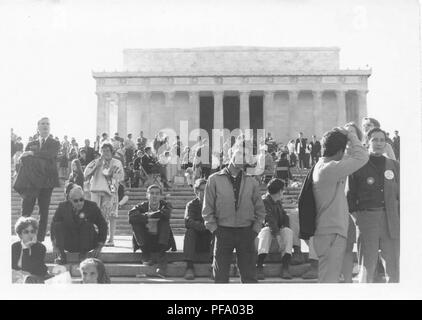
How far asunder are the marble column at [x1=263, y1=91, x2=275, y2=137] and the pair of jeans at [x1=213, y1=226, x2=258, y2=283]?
118 feet

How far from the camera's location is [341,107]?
45656mm

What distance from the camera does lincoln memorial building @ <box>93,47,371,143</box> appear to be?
44.8 metres

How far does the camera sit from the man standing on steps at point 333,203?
9258 mm

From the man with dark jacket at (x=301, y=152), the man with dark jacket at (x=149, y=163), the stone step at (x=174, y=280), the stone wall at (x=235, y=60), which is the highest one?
the stone wall at (x=235, y=60)

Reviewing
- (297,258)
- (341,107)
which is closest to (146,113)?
(341,107)

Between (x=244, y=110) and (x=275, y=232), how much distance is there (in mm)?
34323

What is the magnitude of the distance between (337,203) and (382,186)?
117 cm

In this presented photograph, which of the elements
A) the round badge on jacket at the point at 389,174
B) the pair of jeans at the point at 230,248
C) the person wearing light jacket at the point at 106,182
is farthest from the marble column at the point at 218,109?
the pair of jeans at the point at 230,248

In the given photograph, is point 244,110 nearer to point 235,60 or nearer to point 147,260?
point 235,60

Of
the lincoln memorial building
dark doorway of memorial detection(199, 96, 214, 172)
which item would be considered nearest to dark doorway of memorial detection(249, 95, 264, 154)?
the lincoln memorial building

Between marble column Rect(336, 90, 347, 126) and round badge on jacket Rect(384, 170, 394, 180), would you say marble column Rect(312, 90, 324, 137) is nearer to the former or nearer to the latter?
marble column Rect(336, 90, 347, 126)

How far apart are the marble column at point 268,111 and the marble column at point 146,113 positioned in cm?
754

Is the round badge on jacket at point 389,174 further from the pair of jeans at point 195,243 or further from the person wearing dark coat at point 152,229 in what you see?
the person wearing dark coat at point 152,229
